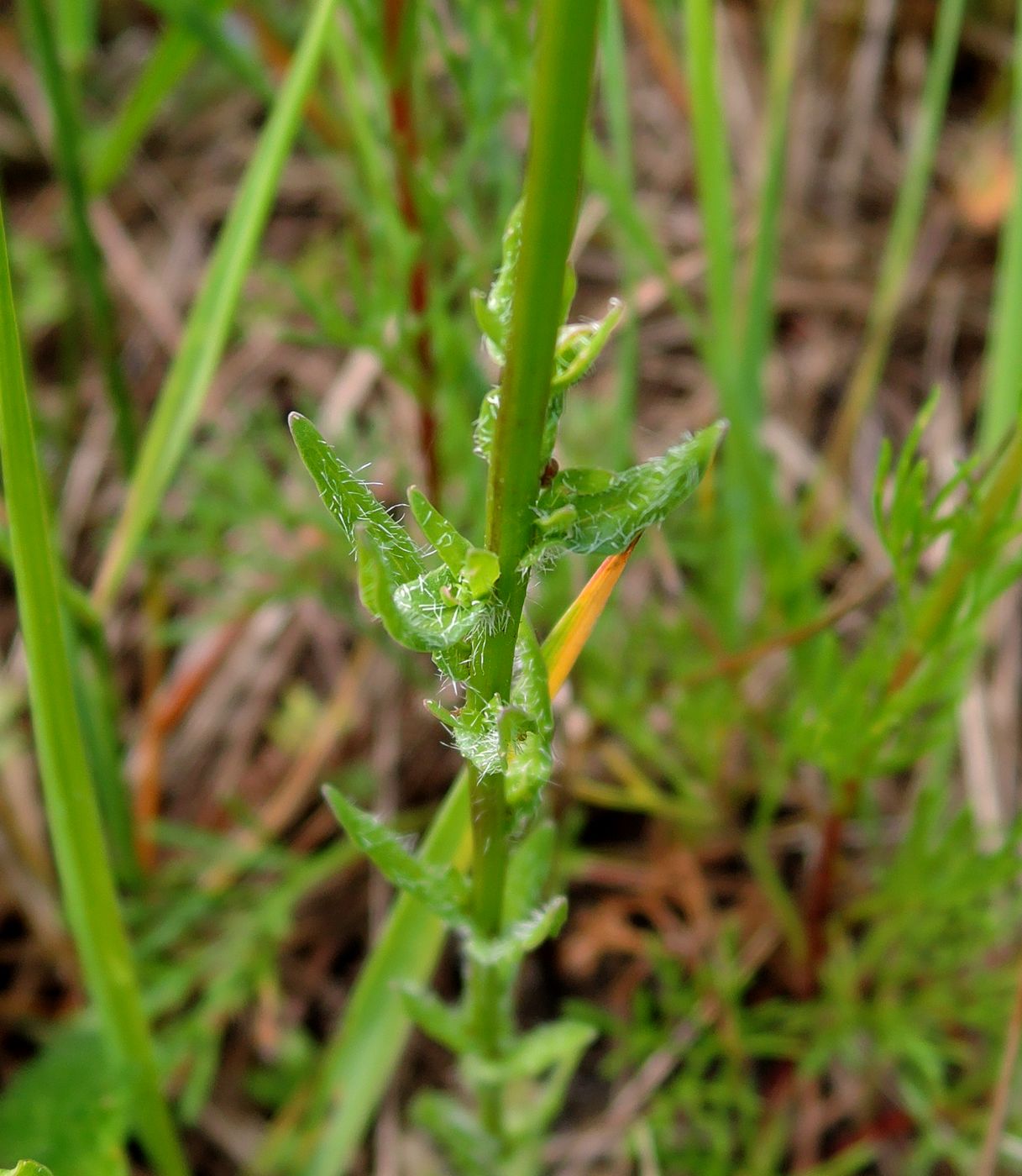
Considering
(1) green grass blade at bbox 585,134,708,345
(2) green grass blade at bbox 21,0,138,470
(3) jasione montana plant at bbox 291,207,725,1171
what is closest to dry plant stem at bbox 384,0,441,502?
(1) green grass blade at bbox 585,134,708,345

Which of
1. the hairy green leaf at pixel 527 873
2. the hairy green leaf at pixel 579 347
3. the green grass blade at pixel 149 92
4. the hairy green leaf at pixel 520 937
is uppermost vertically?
the green grass blade at pixel 149 92

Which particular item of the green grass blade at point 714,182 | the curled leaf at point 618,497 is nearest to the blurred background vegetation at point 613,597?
the green grass blade at point 714,182

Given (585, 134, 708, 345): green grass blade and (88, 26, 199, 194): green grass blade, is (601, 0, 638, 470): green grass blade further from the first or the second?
(88, 26, 199, 194): green grass blade

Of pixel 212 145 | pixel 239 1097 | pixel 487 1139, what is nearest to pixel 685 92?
pixel 212 145

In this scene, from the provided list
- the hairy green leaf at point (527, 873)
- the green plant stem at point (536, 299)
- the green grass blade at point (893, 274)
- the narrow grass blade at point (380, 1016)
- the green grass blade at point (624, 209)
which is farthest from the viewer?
the green grass blade at point (893, 274)

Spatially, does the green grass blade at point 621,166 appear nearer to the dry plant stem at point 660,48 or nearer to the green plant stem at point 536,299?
the dry plant stem at point 660,48

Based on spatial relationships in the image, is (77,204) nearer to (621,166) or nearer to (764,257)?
(621,166)

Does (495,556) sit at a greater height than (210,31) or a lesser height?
lesser

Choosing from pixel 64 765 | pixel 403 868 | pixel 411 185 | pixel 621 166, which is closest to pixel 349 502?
pixel 403 868
